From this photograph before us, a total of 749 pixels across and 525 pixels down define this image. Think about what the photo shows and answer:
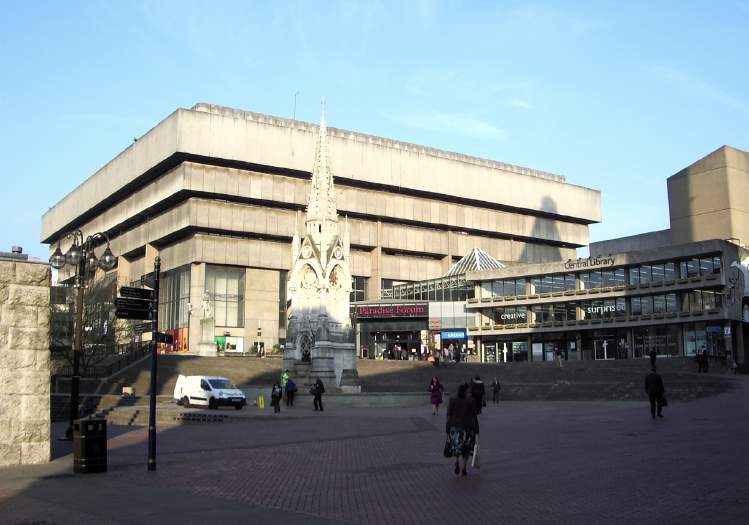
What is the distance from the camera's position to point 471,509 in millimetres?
11219

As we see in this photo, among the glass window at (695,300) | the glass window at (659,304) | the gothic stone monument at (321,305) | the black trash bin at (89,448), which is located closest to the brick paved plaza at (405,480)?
the black trash bin at (89,448)

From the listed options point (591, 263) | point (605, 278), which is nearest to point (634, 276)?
point (605, 278)

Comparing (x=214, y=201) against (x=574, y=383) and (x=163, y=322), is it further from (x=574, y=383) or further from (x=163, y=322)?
(x=574, y=383)

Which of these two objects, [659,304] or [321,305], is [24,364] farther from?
[659,304]

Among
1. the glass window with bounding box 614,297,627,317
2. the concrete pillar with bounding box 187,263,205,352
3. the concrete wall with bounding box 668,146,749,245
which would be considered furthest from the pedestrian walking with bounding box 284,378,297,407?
the concrete wall with bounding box 668,146,749,245

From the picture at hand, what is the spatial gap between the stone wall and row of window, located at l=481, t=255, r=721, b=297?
60034 mm

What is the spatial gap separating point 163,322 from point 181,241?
1102 centimetres

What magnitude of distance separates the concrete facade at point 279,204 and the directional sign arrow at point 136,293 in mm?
74297

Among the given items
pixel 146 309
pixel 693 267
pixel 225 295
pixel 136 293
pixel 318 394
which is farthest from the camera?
pixel 225 295

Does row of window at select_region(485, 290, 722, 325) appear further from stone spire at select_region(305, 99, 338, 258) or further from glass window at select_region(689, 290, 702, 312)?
stone spire at select_region(305, 99, 338, 258)

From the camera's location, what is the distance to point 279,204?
9688 cm

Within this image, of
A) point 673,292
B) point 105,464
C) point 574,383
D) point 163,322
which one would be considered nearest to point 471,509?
point 105,464

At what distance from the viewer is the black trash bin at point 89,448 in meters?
15.4

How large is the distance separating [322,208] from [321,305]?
20.7 ft
